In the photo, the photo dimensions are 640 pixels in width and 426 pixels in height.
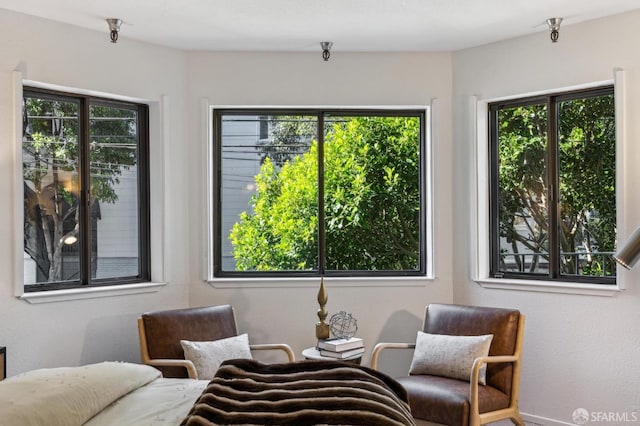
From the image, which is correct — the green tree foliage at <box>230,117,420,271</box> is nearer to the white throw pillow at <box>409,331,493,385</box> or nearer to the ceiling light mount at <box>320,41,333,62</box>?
the ceiling light mount at <box>320,41,333,62</box>

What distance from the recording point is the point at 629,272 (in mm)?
3762

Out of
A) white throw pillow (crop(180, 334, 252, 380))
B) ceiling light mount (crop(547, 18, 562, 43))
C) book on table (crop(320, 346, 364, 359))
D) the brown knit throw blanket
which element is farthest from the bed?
ceiling light mount (crop(547, 18, 562, 43))

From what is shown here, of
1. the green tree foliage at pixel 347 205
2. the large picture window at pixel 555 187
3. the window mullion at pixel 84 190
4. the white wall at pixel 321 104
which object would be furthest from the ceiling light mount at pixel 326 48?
the window mullion at pixel 84 190

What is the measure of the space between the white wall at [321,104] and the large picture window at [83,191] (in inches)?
15.8

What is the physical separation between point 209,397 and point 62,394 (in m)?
0.45

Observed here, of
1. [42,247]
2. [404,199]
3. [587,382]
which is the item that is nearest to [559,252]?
[587,382]

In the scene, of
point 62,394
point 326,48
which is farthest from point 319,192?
point 62,394

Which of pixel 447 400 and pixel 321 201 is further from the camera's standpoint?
pixel 321 201

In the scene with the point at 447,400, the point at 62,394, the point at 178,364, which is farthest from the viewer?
the point at 178,364

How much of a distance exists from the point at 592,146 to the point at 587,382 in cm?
144

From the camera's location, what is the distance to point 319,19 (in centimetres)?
387

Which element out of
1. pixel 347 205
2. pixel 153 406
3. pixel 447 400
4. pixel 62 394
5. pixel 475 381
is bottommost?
pixel 447 400

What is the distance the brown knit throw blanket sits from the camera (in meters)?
2.03

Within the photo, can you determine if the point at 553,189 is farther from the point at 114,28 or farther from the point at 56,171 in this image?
the point at 56,171
